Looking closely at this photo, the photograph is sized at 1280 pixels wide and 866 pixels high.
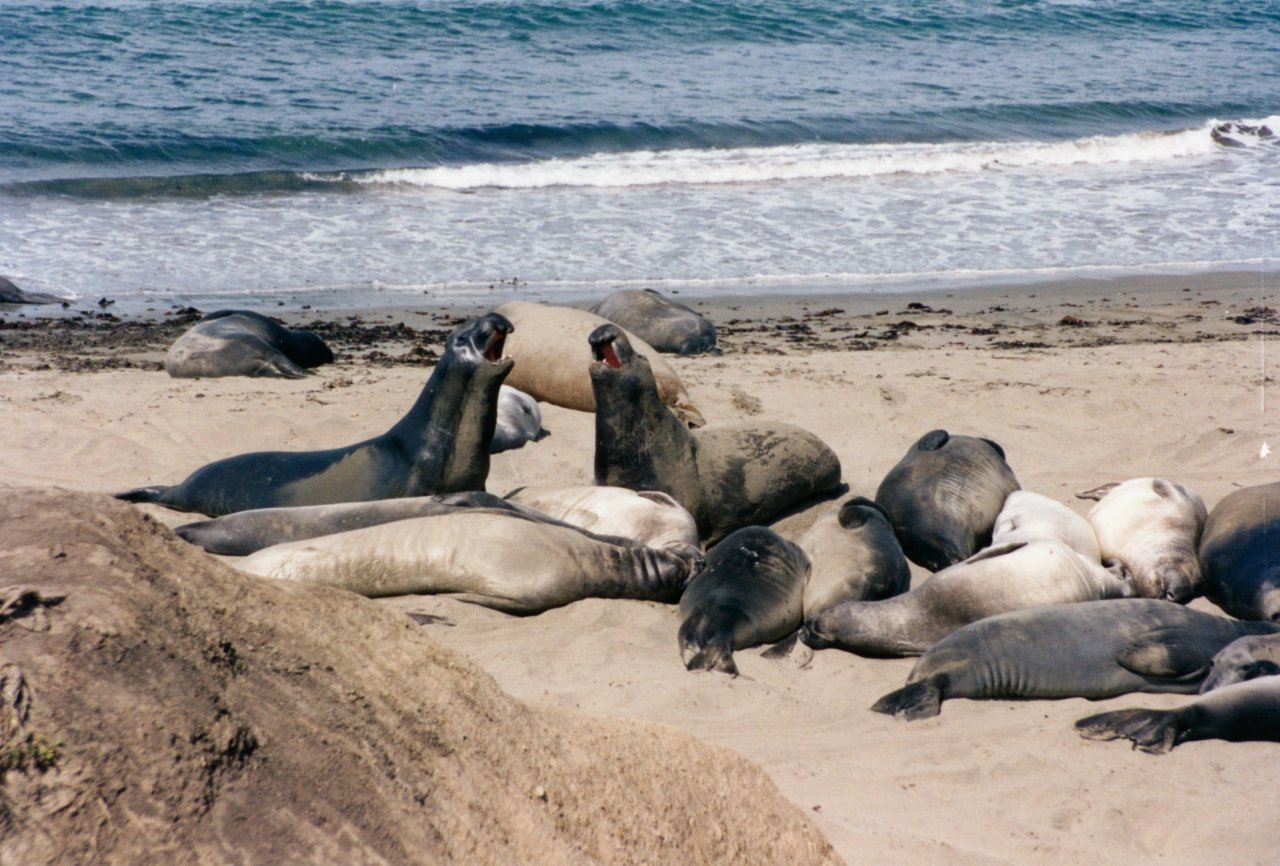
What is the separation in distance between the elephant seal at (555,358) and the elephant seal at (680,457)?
1439 mm

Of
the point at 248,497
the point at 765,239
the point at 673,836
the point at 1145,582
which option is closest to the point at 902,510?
the point at 1145,582

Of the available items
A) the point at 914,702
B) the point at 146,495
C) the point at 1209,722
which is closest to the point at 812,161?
the point at 146,495

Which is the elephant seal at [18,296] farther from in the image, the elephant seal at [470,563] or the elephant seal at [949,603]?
the elephant seal at [949,603]

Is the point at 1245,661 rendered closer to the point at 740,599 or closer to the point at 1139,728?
the point at 1139,728

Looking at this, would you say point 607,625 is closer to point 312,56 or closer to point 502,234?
point 502,234

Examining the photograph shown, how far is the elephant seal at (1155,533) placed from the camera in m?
5.52

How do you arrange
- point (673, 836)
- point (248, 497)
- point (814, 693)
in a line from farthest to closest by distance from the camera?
point (248, 497)
point (814, 693)
point (673, 836)

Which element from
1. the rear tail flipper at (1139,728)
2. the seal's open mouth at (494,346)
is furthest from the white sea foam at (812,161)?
the rear tail flipper at (1139,728)

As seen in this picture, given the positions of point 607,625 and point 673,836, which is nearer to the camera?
point 673,836

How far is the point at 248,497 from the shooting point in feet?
19.7

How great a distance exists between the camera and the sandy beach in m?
3.54

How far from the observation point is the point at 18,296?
35.4 ft

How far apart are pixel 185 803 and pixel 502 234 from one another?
42.0 ft

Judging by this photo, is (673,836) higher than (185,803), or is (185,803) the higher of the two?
(185,803)
